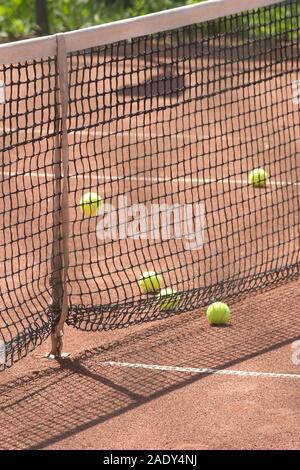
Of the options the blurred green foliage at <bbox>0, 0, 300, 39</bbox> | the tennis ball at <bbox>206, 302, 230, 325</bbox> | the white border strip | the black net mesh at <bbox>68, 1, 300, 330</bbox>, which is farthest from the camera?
the blurred green foliage at <bbox>0, 0, 300, 39</bbox>

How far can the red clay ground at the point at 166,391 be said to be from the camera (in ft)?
22.7

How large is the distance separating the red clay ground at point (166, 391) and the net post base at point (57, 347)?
0.08 m

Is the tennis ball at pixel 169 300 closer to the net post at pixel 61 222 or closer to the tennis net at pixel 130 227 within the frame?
the tennis net at pixel 130 227

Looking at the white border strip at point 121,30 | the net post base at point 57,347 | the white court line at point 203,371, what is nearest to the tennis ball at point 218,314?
the white court line at point 203,371

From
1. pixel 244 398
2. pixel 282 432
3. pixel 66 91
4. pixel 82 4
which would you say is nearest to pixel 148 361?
pixel 244 398

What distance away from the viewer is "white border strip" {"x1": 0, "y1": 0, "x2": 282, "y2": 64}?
7441 mm

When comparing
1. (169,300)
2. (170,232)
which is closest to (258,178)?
(170,232)

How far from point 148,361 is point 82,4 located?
14634mm

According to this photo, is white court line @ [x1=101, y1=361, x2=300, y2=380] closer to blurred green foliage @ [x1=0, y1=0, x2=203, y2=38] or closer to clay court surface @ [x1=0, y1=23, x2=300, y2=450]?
clay court surface @ [x1=0, y1=23, x2=300, y2=450]

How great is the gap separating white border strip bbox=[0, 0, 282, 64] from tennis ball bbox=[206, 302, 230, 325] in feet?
6.78

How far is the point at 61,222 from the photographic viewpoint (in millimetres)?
7934

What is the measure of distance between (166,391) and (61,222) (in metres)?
1.36

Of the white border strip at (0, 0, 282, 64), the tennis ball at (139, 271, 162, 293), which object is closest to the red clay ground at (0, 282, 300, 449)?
the tennis ball at (139, 271, 162, 293)

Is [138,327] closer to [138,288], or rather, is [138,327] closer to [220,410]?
[138,288]
